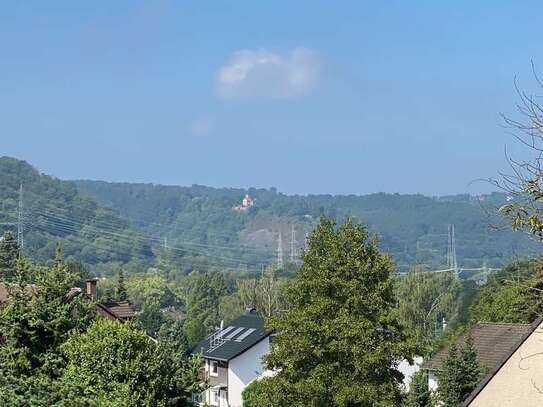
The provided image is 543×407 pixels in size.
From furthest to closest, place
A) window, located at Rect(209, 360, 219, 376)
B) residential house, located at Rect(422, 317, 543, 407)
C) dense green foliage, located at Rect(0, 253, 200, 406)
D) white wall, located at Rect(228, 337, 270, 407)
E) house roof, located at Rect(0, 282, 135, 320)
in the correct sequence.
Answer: window, located at Rect(209, 360, 219, 376)
white wall, located at Rect(228, 337, 270, 407)
residential house, located at Rect(422, 317, 543, 407)
house roof, located at Rect(0, 282, 135, 320)
dense green foliage, located at Rect(0, 253, 200, 406)

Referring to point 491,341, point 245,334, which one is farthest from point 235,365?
point 491,341

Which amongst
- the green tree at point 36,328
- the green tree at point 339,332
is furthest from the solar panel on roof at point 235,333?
the green tree at point 36,328

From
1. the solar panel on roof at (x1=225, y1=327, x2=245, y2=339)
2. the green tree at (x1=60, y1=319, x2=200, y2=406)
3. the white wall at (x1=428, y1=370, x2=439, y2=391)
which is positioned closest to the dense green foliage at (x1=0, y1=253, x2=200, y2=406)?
the green tree at (x1=60, y1=319, x2=200, y2=406)

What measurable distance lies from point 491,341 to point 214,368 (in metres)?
23.9

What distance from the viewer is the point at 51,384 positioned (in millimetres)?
18875

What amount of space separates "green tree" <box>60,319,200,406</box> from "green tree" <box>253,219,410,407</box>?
10562 mm

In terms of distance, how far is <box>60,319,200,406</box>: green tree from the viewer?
1764 centimetres

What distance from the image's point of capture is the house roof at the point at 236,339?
55.4m

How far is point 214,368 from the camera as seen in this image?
5641 centimetres

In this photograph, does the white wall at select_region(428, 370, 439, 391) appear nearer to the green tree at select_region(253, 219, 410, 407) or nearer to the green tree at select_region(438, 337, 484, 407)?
the green tree at select_region(438, 337, 484, 407)

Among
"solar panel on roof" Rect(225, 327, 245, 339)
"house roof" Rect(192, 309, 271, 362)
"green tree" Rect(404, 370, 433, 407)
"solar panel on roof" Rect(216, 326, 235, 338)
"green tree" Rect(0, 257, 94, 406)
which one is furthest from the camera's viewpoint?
"solar panel on roof" Rect(216, 326, 235, 338)

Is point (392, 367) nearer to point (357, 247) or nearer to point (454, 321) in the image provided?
point (357, 247)

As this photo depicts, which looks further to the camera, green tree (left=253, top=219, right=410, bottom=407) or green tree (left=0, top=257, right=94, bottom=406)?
green tree (left=253, top=219, right=410, bottom=407)

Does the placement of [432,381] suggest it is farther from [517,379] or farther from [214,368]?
[214,368]
